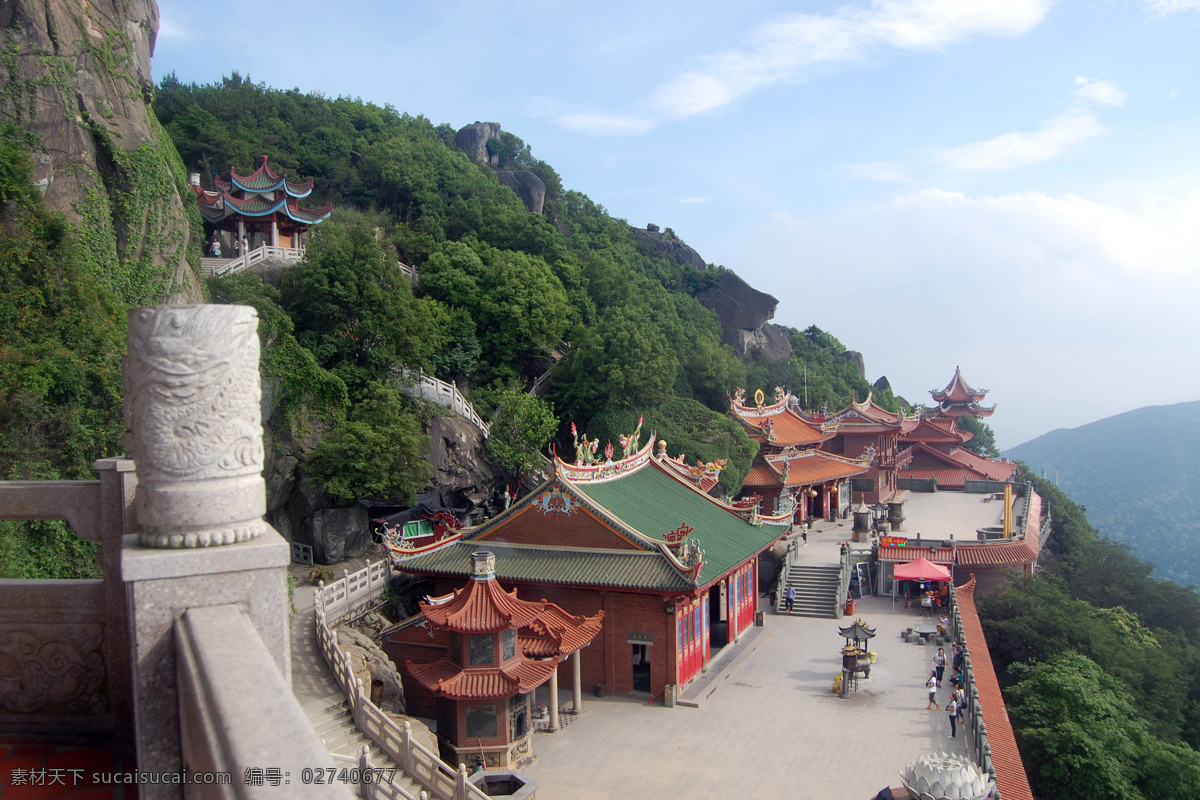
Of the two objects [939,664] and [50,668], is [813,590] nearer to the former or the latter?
[939,664]

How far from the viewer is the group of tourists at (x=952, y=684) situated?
589 inches

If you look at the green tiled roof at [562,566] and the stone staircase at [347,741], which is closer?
the stone staircase at [347,741]

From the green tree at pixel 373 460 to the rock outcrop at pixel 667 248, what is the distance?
139ft

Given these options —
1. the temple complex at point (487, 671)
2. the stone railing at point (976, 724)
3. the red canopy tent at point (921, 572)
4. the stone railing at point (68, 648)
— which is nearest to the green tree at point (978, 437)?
the red canopy tent at point (921, 572)

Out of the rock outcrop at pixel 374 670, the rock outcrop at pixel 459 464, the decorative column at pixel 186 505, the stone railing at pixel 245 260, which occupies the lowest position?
the rock outcrop at pixel 374 670

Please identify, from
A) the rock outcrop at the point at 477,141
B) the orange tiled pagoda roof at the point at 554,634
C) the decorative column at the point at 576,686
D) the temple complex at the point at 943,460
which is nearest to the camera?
the orange tiled pagoda roof at the point at 554,634

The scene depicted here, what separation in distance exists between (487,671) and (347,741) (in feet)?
8.42

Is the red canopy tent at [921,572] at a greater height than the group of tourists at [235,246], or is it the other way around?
the group of tourists at [235,246]

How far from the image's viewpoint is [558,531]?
669 inches

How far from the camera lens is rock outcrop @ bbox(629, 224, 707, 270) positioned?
61219mm

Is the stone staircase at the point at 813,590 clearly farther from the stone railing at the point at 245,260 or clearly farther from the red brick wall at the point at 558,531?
the stone railing at the point at 245,260

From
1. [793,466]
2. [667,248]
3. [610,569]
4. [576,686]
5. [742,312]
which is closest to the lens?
[576,686]

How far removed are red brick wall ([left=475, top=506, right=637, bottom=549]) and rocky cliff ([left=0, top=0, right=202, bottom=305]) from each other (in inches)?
372

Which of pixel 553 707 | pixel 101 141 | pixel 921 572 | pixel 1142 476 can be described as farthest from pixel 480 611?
pixel 1142 476
